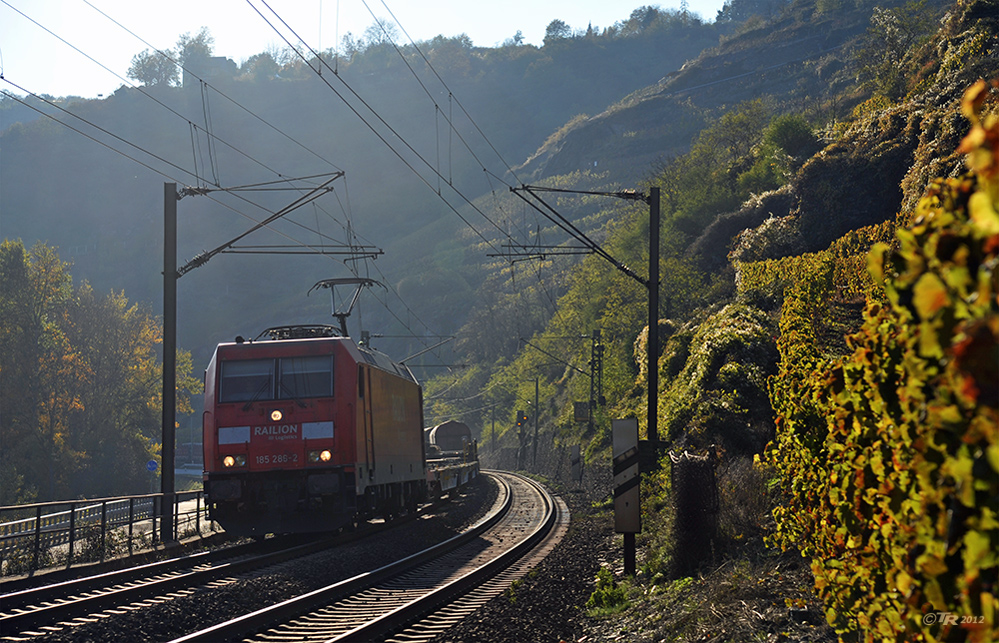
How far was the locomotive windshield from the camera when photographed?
16.0 m

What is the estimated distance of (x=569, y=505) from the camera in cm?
2823

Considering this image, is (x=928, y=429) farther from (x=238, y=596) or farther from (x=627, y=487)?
(x=627, y=487)

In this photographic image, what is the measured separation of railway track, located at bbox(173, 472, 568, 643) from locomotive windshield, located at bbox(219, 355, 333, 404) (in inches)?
154

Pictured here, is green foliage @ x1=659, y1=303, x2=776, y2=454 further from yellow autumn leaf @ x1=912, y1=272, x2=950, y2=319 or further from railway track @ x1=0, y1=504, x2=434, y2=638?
yellow autumn leaf @ x1=912, y1=272, x2=950, y2=319

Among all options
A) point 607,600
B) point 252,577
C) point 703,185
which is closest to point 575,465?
point 703,185

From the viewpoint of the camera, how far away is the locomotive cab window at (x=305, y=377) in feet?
52.5

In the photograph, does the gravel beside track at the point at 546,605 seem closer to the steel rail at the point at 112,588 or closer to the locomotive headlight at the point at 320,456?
the steel rail at the point at 112,588

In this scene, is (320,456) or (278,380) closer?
(320,456)

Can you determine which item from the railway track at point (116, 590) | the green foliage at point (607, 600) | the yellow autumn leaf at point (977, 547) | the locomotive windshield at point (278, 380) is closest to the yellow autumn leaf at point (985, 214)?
the yellow autumn leaf at point (977, 547)

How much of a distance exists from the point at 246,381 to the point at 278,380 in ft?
2.04

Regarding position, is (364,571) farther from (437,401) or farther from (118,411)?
(437,401)

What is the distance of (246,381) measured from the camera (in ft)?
52.9

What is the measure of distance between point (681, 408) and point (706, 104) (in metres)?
150

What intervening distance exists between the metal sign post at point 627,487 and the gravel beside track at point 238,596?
404 cm
